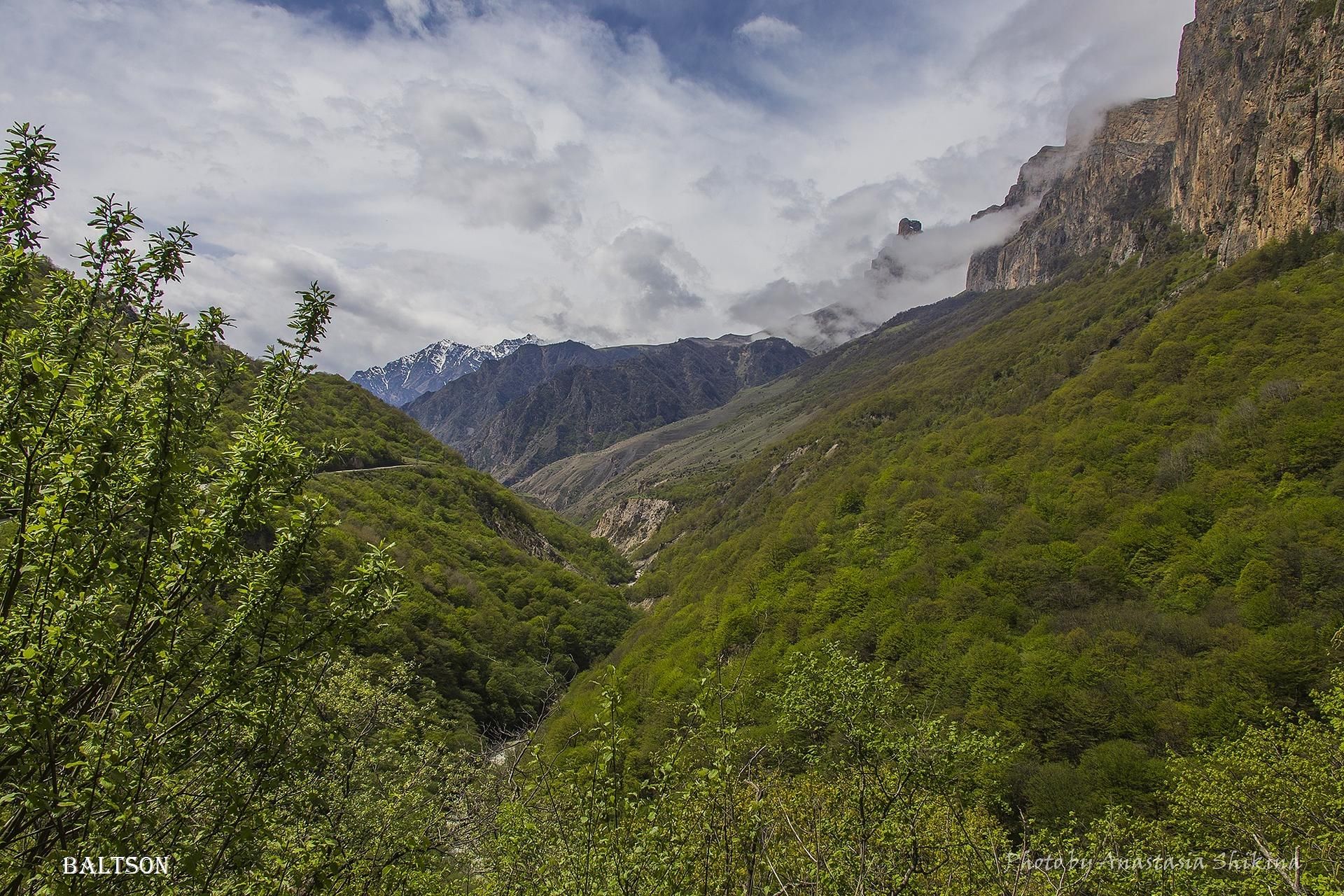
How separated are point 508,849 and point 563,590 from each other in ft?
255

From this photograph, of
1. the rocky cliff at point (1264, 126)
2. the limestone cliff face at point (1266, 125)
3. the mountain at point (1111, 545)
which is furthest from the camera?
the rocky cliff at point (1264, 126)

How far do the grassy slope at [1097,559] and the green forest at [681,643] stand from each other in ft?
1.19

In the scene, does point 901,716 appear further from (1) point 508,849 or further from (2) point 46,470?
(2) point 46,470

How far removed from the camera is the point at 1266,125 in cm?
9606

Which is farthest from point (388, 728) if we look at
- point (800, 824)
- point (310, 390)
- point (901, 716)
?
point (310, 390)

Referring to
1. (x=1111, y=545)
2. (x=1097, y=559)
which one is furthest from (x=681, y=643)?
(x=1111, y=545)

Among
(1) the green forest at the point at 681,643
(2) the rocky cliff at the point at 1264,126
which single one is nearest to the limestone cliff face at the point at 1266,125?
(2) the rocky cliff at the point at 1264,126

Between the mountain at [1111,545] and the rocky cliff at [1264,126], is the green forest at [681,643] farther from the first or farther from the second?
the rocky cliff at [1264,126]

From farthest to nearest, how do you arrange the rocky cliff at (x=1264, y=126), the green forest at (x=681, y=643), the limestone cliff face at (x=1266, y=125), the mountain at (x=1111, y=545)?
1. the rocky cliff at (x=1264, y=126)
2. the limestone cliff face at (x=1266, y=125)
3. the mountain at (x=1111, y=545)
4. the green forest at (x=681, y=643)

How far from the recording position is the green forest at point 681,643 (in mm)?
4766

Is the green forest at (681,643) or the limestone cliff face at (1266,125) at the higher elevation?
the limestone cliff face at (1266,125)

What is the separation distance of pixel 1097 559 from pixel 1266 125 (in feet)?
330

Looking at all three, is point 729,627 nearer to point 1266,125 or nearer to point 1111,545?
point 1111,545

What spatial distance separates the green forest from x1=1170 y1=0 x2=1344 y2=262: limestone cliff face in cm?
892
